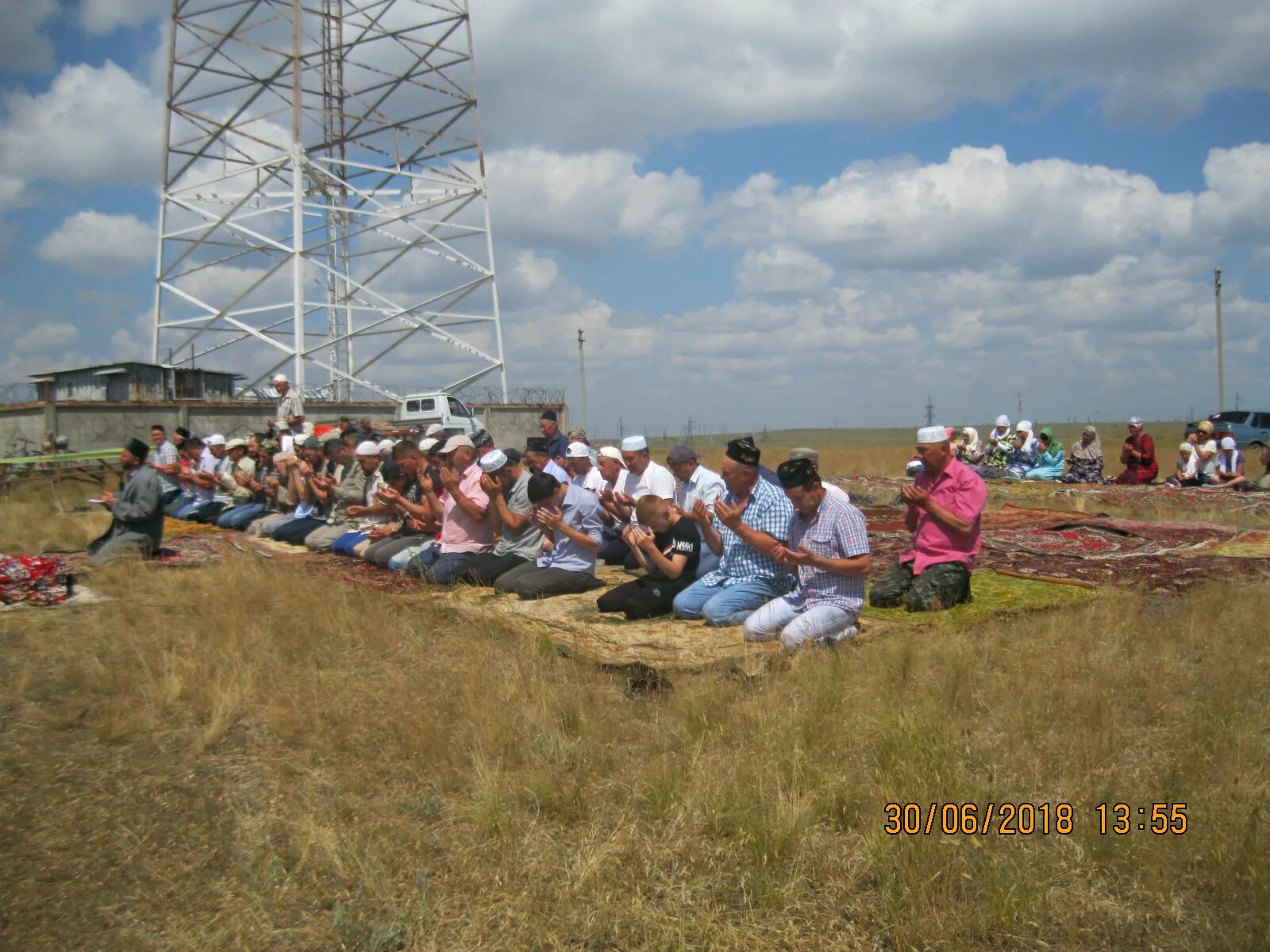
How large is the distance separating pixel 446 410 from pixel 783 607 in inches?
884

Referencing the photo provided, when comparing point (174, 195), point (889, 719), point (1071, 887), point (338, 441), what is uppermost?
point (174, 195)

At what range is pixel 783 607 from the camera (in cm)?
646

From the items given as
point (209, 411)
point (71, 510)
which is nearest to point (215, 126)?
point (209, 411)

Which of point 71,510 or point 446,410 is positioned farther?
point 446,410

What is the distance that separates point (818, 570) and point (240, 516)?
10.3 metres

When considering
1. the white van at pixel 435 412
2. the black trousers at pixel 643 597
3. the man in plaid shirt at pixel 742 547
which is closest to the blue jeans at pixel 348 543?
the black trousers at pixel 643 597

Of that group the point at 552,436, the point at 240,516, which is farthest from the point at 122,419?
the point at 552,436

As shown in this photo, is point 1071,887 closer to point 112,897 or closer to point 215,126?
point 112,897

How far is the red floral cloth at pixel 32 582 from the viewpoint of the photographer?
8.34 metres

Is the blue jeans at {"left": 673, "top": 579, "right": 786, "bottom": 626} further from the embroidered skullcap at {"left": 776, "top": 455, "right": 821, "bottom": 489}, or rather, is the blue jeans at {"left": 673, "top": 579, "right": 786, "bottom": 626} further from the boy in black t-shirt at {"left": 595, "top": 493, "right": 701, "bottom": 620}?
the embroidered skullcap at {"left": 776, "top": 455, "right": 821, "bottom": 489}

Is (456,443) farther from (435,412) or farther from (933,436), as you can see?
(435,412)

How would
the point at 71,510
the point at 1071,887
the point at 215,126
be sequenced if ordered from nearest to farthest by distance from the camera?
the point at 1071,887, the point at 71,510, the point at 215,126

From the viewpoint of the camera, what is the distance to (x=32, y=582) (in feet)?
27.9

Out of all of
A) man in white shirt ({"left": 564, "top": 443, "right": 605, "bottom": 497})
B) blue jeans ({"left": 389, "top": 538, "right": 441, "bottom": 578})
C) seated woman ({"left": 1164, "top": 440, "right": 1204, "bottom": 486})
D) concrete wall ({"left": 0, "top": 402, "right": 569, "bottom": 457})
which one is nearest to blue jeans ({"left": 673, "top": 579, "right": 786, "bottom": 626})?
man in white shirt ({"left": 564, "top": 443, "right": 605, "bottom": 497})
